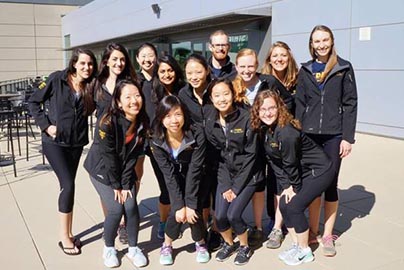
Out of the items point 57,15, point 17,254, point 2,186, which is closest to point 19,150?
point 2,186

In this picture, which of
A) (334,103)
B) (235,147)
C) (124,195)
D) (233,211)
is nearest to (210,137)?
(235,147)

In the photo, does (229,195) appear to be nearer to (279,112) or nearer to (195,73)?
(279,112)

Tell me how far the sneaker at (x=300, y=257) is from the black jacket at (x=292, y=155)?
1.65 ft

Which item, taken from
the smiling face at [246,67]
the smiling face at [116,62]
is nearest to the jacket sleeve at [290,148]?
the smiling face at [246,67]

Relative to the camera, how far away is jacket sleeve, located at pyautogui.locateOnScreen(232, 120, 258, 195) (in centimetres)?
352

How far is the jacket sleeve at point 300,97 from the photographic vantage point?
12.4ft

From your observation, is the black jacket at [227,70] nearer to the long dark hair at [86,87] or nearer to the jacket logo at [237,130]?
the jacket logo at [237,130]

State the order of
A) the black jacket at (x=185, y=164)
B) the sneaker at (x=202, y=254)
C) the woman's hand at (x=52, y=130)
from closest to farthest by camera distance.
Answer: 1. the black jacket at (x=185, y=164)
2. the sneaker at (x=202, y=254)
3. the woman's hand at (x=52, y=130)

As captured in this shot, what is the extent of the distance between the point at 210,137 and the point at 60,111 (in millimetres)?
1323

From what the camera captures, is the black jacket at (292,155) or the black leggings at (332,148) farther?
the black leggings at (332,148)

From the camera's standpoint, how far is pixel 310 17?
34.4ft

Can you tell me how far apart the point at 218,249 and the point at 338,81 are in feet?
5.75

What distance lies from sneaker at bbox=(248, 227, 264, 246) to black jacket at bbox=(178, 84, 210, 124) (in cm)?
117

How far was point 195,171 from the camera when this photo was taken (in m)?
3.53
